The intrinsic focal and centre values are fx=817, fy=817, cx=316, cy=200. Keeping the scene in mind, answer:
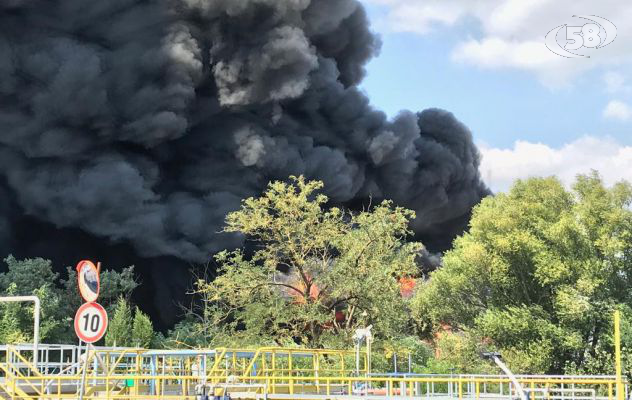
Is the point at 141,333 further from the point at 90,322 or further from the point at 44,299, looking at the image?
the point at 90,322

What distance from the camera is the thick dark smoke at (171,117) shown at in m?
52.0

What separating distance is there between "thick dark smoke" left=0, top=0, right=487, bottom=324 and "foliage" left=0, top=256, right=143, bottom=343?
6955 mm

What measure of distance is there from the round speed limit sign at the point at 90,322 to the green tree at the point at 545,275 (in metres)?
23.9

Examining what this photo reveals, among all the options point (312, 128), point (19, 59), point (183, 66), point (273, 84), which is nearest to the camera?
point (19, 59)

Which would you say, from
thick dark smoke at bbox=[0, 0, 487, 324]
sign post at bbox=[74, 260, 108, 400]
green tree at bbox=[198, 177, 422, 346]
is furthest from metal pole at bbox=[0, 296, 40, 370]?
thick dark smoke at bbox=[0, 0, 487, 324]

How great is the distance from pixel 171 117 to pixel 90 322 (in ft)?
143

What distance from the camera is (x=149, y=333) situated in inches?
1569

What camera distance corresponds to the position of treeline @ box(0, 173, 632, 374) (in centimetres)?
2741

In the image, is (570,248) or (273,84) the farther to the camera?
(273,84)

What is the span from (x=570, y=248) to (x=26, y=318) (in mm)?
25565

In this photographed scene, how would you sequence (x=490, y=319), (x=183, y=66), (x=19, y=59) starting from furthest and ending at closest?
(x=183, y=66)
(x=19, y=59)
(x=490, y=319)

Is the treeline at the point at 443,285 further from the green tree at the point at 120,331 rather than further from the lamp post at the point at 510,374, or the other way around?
the lamp post at the point at 510,374

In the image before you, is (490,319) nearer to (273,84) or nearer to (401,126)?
(273,84)

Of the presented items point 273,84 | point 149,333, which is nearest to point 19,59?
→ point 273,84
